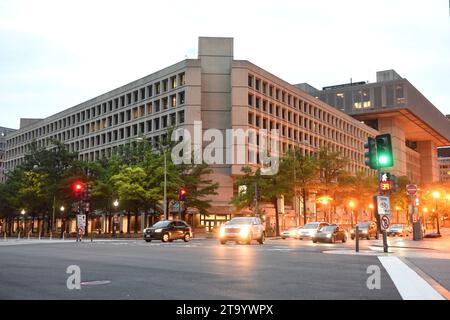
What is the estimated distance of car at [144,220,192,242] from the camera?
125ft

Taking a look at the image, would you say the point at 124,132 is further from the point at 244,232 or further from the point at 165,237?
the point at 244,232

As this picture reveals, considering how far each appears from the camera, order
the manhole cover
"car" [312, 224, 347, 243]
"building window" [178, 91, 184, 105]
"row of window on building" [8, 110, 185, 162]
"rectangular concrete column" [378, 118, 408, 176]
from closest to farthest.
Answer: the manhole cover, "car" [312, 224, 347, 243], "building window" [178, 91, 184, 105], "row of window on building" [8, 110, 185, 162], "rectangular concrete column" [378, 118, 408, 176]

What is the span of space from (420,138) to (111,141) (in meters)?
107

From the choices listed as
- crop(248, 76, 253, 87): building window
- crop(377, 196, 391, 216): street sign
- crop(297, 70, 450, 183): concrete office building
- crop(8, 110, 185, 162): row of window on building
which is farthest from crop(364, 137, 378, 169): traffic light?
crop(297, 70, 450, 183): concrete office building

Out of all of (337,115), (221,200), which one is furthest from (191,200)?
(337,115)

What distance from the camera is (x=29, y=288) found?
31.3 ft

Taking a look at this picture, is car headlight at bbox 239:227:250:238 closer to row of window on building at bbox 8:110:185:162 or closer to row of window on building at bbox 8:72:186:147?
row of window on building at bbox 8:110:185:162

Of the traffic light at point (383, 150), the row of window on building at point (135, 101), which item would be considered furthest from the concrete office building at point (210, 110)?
the traffic light at point (383, 150)

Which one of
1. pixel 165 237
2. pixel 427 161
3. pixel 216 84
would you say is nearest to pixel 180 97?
pixel 216 84

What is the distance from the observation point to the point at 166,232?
3816cm

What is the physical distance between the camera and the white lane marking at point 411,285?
853 cm

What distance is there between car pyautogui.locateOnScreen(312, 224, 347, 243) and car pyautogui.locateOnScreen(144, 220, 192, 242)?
10.0m

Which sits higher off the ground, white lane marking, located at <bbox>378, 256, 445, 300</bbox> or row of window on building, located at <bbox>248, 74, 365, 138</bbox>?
row of window on building, located at <bbox>248, 74, 365, 138</bbox>
